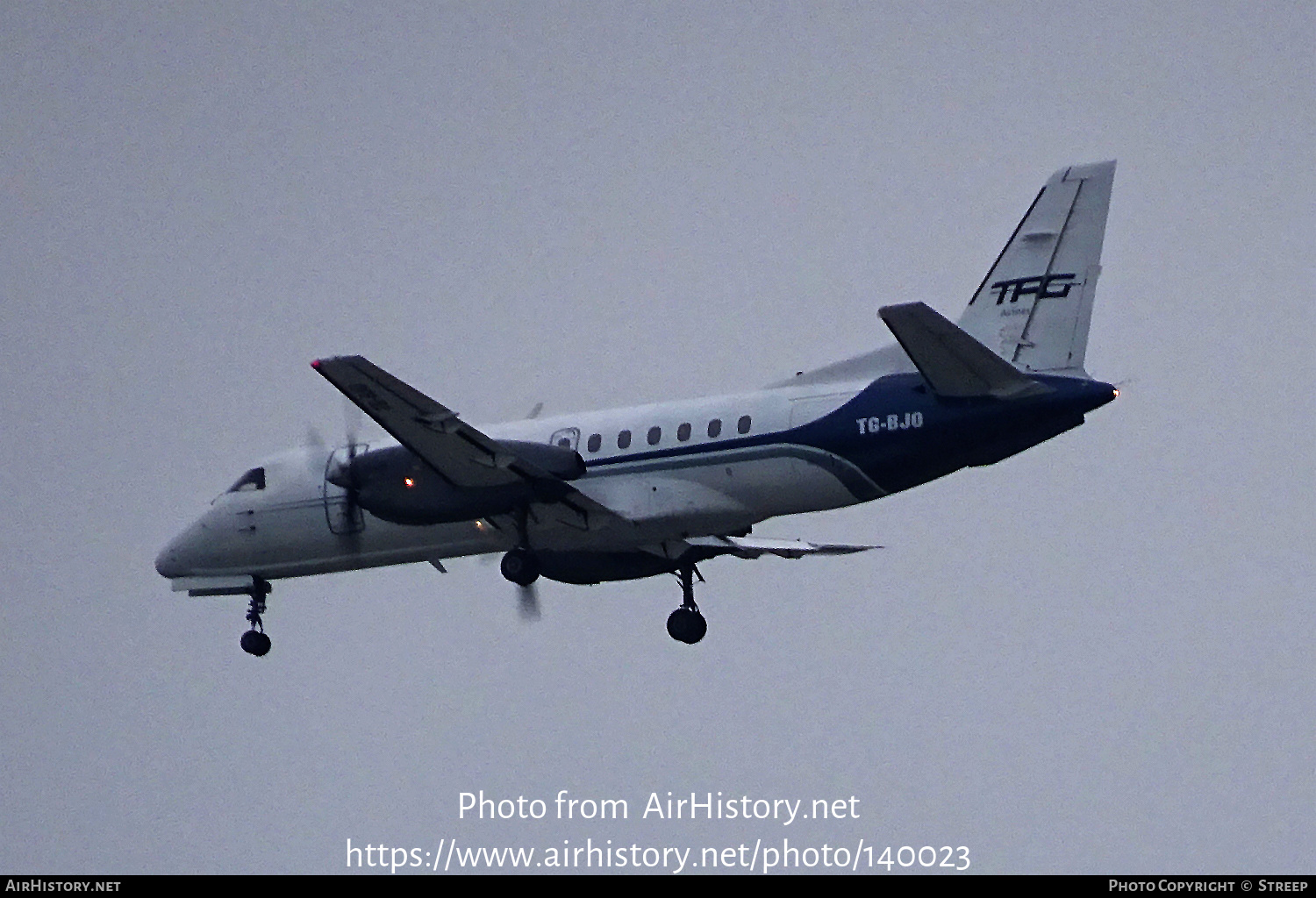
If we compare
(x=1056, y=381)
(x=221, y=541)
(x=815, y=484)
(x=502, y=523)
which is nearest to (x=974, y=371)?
(x=1056, y=381)

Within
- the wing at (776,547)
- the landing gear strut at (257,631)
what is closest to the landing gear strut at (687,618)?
the wing at (776,547)

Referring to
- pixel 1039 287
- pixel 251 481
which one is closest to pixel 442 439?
pixel 251 481

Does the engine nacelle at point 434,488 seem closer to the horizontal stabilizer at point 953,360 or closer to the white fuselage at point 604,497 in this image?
the white fuselage at point 604,497

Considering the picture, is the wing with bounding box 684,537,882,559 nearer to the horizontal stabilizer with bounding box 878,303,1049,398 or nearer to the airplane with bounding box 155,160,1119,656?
the airplane with bounding box 155,160,1119,656

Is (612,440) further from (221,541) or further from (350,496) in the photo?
(221,541)

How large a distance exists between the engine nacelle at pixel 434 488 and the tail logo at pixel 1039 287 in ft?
23.3

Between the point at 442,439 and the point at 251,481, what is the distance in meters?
6.35

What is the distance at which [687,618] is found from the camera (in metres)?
37.8

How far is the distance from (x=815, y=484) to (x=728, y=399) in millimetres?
2115

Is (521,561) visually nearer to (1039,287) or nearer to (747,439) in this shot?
(747,439)

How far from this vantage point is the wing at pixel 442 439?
31.5 m
